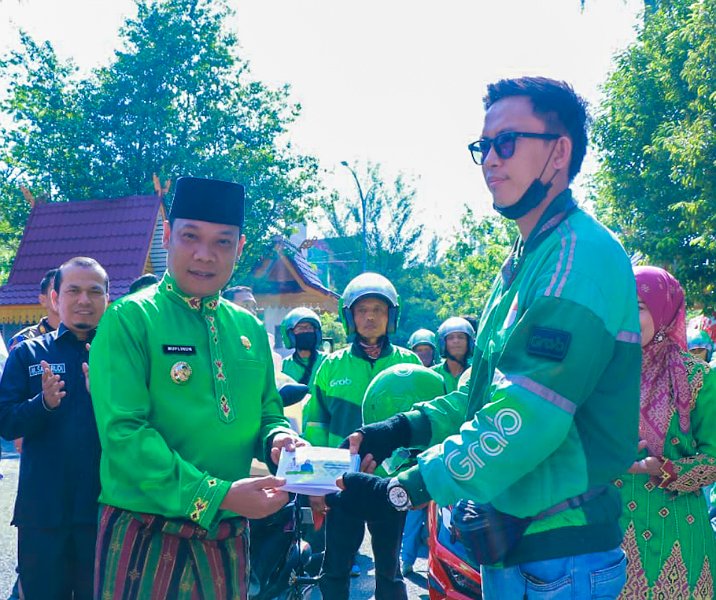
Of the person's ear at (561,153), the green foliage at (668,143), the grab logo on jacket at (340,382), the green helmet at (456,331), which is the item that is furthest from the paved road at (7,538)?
the green foliage at (668,143)

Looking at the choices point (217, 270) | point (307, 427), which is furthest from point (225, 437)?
point (307, 427)

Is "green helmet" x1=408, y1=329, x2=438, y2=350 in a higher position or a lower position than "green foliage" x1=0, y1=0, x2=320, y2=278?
lower

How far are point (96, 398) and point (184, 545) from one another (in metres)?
0.61

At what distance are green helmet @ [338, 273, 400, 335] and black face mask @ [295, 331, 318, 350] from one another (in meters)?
2.62

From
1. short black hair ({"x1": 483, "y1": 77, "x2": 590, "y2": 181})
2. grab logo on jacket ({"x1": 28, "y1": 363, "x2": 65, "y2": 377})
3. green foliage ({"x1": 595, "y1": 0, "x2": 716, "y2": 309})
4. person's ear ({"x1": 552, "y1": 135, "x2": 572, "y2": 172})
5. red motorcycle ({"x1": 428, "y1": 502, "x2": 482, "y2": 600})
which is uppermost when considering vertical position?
green foliage ({"x1": 595, "y1": 0, "x2": 716, "y2": 309})

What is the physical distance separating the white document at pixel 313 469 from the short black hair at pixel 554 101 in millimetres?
1273

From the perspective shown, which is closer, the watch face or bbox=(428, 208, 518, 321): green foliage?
the watch face

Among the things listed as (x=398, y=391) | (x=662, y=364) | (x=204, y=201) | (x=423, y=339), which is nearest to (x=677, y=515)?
(x=662, y=364)

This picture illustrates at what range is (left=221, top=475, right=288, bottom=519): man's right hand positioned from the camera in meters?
2.57

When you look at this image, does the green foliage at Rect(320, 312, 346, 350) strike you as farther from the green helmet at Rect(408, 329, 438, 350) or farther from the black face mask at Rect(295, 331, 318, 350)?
the black face mask at Rect(295, 331, 318, 350)

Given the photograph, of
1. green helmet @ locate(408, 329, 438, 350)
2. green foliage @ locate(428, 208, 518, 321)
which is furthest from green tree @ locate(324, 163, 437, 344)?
green helmet @ locate(408, 329, 438, 350)

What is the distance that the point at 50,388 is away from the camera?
4.06 meters

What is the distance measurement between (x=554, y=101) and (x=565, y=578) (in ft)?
4.88

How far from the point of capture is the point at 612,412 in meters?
2.28
